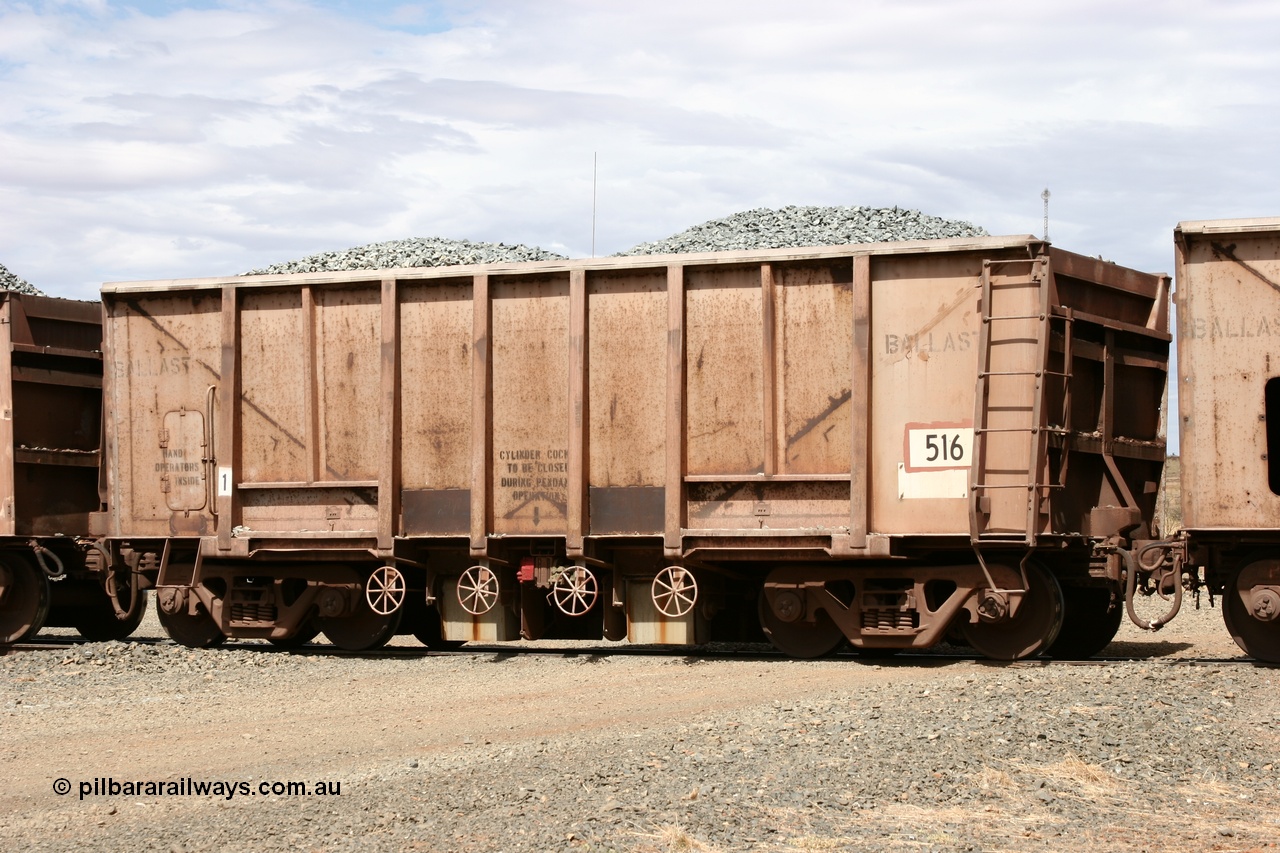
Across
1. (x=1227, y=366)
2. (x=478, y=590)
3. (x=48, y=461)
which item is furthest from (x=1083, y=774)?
(x=48, y=461)

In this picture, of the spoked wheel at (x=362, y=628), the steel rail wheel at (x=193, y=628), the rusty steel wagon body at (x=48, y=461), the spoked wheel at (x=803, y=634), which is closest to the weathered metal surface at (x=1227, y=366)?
the spoked wheel at (x=803, y=634)

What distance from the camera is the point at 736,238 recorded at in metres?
20.2

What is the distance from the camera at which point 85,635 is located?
51.7 feet

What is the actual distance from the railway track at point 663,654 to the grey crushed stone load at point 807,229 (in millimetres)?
6724

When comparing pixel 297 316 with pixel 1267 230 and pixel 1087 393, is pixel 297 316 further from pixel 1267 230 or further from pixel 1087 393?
pixel 1267 230

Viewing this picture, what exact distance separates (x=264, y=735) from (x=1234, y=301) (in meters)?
7.84

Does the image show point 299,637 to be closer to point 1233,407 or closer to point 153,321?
point 153,321

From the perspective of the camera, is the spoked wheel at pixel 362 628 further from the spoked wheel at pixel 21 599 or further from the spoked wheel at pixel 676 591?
the spoked wheel at pixel 21 599

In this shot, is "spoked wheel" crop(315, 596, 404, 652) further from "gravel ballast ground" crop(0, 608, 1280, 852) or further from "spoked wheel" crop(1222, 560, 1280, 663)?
"spoked wheel" crop(1222, 560, 1280, 663)

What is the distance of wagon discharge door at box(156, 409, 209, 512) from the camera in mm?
13664

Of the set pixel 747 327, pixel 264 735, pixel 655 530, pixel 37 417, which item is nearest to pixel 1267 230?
pixel 747 327

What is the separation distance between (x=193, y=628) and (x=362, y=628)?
1.85 meters

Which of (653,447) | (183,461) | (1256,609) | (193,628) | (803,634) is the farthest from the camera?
(193,628)

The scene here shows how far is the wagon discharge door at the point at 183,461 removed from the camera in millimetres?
13664
